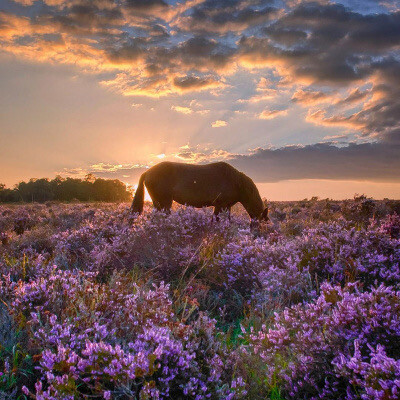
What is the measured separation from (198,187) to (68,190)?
6253cm

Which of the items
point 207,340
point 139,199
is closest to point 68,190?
point 139,199

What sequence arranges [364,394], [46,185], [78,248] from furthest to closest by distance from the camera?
[46,185] → [78,248] → [364,394]

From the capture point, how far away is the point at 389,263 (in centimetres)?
481

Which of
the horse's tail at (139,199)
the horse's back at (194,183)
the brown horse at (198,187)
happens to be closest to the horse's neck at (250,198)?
the brown horse at (198,187)

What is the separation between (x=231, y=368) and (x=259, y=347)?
427 mm

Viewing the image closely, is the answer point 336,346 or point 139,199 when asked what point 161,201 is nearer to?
point 139,199

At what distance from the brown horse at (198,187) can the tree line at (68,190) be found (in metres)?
52.0

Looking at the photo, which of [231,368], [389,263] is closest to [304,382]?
[231,368]

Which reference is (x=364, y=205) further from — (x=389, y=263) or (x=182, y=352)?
(x=182, y=352)

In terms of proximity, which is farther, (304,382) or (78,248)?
(78,248)

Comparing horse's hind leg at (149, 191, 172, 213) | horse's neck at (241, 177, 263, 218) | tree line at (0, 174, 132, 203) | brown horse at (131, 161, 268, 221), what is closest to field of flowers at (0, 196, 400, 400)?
horse's hind leg at (149, 191, 172, 213)

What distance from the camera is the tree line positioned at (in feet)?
207

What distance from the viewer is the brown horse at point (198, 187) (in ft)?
35.6

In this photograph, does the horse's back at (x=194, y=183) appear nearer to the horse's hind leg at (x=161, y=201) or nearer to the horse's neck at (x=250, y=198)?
the horse's hind leg at (x=161, y=201)
